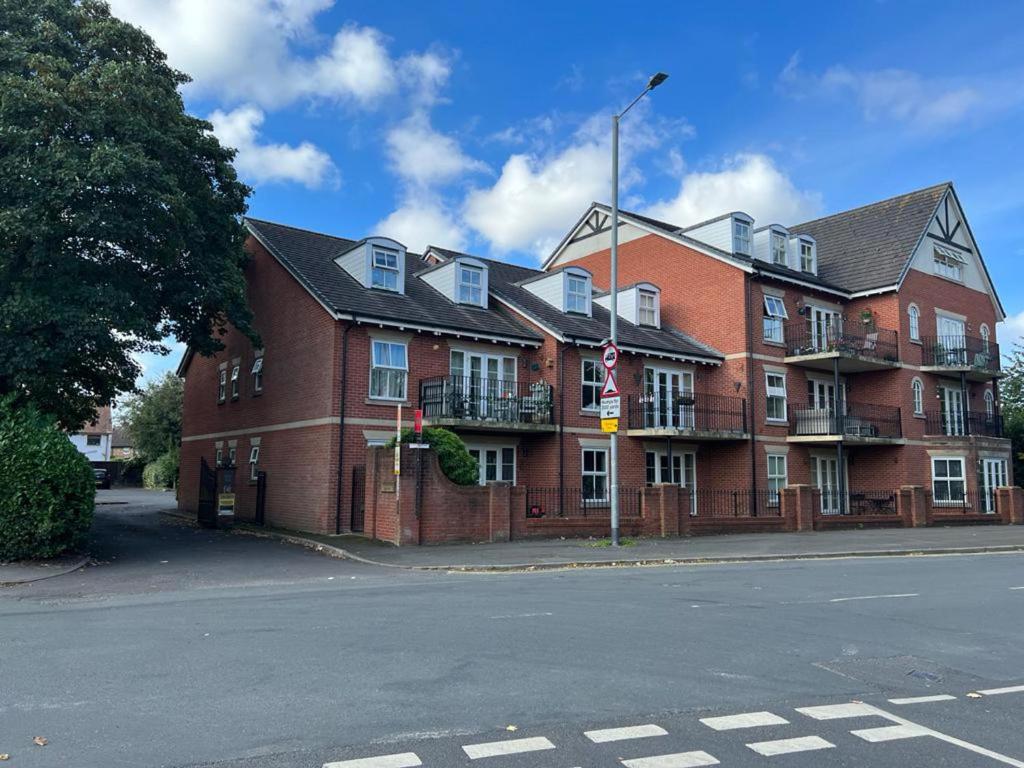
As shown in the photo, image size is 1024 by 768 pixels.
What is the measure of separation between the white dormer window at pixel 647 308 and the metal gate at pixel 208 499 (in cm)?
1604

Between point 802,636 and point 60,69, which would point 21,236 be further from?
point 802,636

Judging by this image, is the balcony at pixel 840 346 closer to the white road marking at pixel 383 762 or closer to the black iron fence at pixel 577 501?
the black iron fence at pixel 577 501

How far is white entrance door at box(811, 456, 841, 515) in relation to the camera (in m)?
32.1

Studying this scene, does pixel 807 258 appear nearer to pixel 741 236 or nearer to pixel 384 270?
pixel 741 236

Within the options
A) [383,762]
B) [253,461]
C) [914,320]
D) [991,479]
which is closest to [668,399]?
[914,320]

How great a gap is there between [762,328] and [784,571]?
1681cm

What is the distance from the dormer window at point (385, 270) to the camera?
975 inches

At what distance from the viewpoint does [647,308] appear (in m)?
31.1

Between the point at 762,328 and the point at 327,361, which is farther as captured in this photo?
the point at 762,328

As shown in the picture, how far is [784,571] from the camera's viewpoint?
49.0ft

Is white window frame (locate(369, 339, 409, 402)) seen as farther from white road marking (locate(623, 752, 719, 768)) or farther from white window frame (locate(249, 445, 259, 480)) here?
white road marking (locate(623, 752, 719, 768))

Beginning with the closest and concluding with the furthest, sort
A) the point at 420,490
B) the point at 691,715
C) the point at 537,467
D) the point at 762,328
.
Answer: the point at 691,715
the point at 420,490
the point at 537,467
the point at 762,328

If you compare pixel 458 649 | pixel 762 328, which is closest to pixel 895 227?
pixel 762 328

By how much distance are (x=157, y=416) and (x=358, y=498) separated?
120ft
